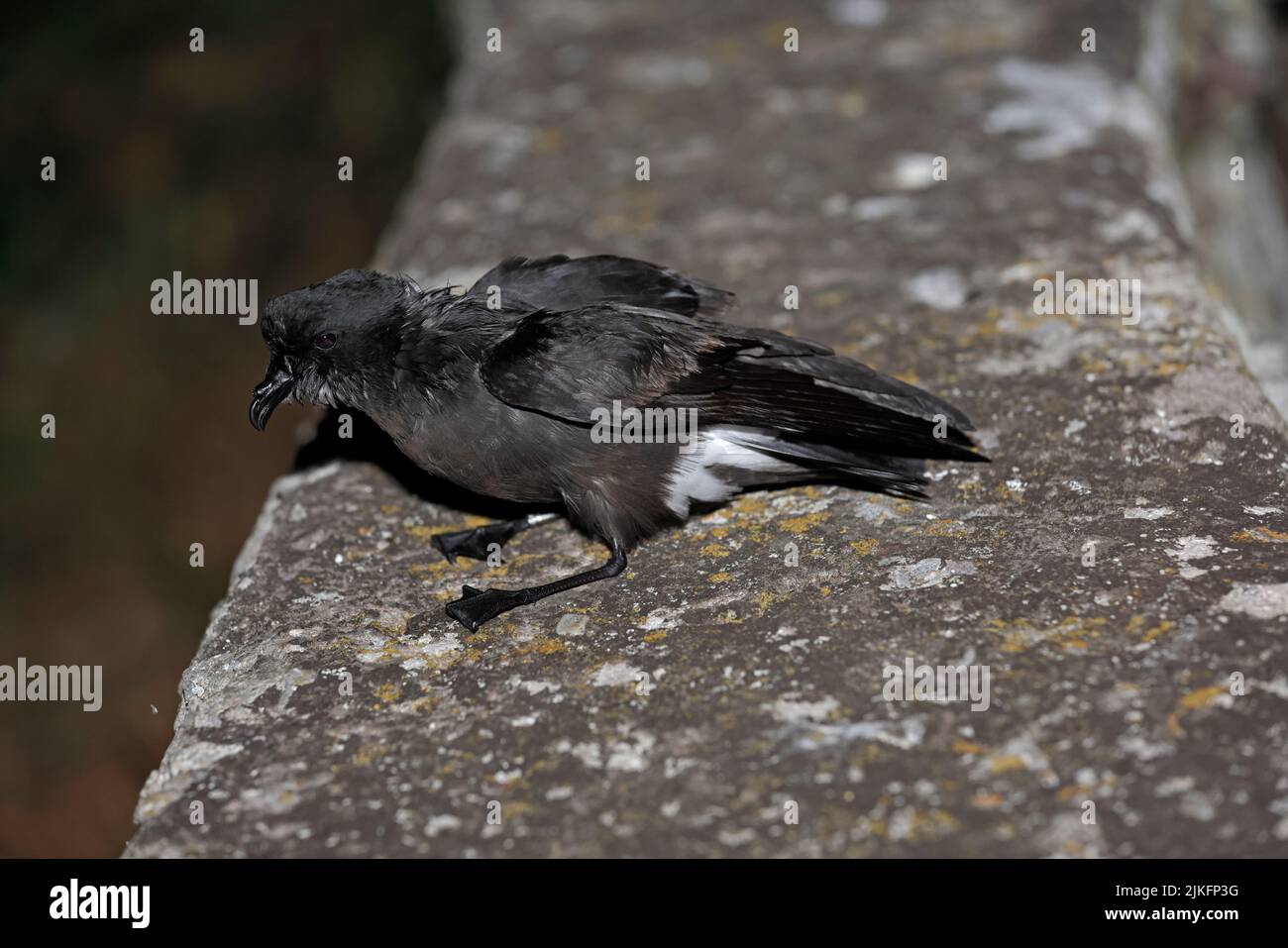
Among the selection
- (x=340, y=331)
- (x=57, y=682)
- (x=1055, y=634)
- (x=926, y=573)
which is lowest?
(x=57, y=682)

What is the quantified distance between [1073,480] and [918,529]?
0.41 meters

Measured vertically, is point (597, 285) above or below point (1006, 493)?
above

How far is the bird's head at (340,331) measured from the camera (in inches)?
123

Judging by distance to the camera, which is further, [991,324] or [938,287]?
[938,287]

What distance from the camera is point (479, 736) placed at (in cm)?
242

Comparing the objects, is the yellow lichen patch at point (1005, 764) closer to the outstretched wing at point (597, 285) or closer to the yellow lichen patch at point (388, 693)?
the yellow lichen patch at point (388, 693)

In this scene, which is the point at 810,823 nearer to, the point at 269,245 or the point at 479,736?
the point at 479,736

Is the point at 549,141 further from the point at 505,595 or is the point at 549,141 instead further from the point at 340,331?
the point at 505,595

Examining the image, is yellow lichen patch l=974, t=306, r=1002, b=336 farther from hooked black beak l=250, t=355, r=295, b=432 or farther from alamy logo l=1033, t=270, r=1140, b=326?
hooked black beak l=250, t=355, r=295, b=432

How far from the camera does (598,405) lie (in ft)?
9.75

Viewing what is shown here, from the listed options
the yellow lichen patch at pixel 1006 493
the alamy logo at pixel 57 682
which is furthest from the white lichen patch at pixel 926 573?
the alamy logo at pixel 57 682

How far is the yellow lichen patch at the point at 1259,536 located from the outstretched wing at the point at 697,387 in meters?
0.62
